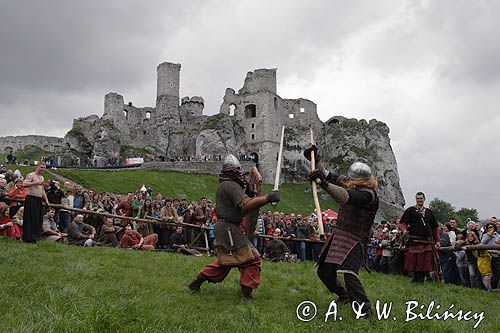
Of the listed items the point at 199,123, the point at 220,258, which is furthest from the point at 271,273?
the point at 199,123

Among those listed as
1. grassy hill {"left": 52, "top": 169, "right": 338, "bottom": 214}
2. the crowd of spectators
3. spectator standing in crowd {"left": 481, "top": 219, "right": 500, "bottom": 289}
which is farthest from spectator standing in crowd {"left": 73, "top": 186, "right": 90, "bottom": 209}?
grassy hill {"left": 52, "top": 169, "right": 338, "bottom": 214}

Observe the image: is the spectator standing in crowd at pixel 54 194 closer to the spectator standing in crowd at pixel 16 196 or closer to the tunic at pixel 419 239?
the spectator standing in crowd at pixel 16 196

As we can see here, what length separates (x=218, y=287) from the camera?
26.3 ft

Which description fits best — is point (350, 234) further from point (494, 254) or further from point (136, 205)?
point (136, 205)

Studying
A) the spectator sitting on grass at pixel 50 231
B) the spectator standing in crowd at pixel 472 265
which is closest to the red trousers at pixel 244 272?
the spectator sitting on grass at pixel 50 231

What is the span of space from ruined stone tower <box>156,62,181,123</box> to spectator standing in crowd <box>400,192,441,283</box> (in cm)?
7039

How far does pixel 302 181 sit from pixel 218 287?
6112cm

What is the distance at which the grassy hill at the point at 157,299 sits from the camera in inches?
189

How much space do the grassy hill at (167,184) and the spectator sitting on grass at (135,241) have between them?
77.7ft

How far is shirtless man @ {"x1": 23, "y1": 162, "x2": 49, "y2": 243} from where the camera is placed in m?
11.1

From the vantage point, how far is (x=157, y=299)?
625 centimetres

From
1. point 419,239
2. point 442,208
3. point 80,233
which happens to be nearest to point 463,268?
point 419,239

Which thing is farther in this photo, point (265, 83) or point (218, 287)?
point (265, 83)

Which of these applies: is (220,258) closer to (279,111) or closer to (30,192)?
(30,192)
